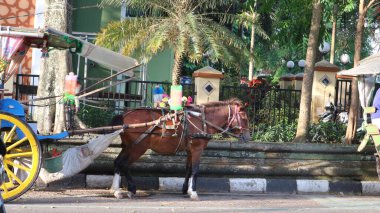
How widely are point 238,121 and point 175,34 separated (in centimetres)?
506

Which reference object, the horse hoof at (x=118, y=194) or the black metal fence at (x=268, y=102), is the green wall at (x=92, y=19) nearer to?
the black metal fence at (x=268, y=102)

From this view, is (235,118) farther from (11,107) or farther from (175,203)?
(11,107)

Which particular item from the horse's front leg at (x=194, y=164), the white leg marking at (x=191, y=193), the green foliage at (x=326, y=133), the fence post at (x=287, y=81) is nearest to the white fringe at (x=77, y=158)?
the horse's front leg at (x=194, y=164)

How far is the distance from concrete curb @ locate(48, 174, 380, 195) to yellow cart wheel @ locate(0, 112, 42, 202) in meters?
1.77

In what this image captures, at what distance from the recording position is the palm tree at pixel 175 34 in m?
15.2

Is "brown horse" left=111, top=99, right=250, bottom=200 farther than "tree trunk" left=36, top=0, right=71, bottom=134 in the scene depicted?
No

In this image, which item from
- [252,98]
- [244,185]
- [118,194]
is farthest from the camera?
[252,98]

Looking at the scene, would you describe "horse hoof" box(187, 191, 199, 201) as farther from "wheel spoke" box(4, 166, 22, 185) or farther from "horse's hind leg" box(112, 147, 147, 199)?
"wheel spoke" box(4, 166, 22, 185)

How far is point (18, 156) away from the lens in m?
9.11

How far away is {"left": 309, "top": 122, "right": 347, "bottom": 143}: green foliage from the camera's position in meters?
14.0

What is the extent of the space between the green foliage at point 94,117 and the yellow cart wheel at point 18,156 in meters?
4.82

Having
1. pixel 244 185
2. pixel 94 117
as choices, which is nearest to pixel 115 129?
pixel 244 185

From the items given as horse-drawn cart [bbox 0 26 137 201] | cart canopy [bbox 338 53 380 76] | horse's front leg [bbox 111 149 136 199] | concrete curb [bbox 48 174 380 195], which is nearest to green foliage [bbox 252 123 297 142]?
concrete curb [bbox 48 174 380 195]

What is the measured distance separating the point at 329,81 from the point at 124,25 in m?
5.21
